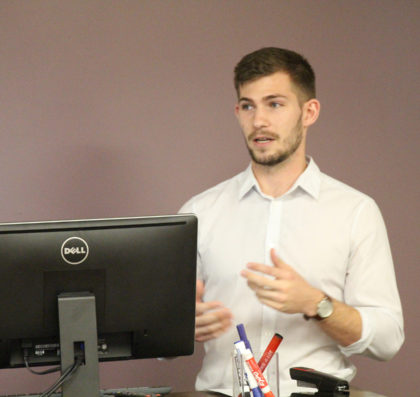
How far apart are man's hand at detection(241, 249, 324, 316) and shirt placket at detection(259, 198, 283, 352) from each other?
0.37 metres

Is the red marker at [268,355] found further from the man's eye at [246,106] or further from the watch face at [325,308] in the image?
the man's eye at [246,106]

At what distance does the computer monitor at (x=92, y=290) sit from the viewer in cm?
151

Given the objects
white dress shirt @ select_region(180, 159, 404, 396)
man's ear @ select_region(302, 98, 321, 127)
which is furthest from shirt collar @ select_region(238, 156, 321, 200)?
man's ear @ select_region(302, 98, 321, 127)

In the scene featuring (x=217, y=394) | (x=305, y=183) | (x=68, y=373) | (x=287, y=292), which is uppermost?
(x=305, y=183)

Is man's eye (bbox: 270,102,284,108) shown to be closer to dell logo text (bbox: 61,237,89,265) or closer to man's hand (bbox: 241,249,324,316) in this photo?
man's hand (bbox: 241,249,324,316)

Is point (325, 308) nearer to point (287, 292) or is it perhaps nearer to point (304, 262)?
point (287, 292)

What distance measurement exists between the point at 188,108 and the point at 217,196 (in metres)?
0.58

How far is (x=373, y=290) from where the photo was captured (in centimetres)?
211

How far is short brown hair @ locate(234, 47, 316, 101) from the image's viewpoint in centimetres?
233

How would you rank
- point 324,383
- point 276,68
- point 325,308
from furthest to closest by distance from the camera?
point 276,68 < point 325,308 < point 324,383

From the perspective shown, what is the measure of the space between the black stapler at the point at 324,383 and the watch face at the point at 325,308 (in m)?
0.23

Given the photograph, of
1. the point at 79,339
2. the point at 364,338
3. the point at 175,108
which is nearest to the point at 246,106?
the point at 175,108

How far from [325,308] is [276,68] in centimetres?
86

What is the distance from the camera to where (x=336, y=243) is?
2.21m
